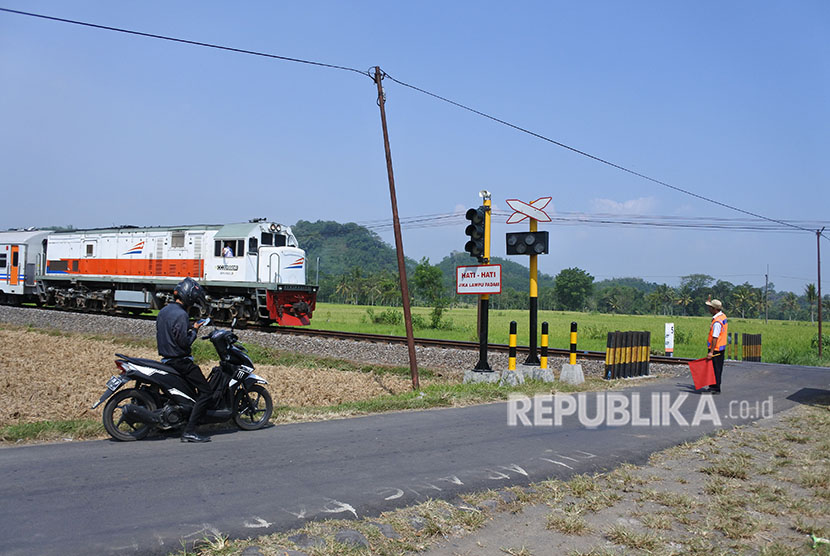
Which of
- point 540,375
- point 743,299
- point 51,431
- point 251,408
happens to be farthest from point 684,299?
point 51,431

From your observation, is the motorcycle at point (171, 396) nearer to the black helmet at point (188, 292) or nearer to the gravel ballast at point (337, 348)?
the black helmet at point (188, 292)

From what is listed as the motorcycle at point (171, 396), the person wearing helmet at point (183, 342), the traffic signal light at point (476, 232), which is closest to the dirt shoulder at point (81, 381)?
the motorcycle at point (171, 396)

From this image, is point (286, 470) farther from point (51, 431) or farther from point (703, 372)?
point (703, 372)

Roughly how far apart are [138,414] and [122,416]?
216mm

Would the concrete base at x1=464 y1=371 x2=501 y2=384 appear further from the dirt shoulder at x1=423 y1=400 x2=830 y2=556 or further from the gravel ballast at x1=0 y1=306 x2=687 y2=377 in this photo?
the dirt shoulder at x1=423 y1=400 x2=830 y2=556

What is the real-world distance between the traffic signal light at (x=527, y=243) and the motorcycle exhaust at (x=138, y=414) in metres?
8.57

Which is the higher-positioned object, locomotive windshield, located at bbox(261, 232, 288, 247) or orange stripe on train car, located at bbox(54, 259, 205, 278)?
locomotive windshield, located at bbox(261, 232, 288, 247)

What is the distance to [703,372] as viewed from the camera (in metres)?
11.8

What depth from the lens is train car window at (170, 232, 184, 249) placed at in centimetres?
2609

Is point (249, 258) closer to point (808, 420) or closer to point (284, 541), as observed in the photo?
point (808, 420)

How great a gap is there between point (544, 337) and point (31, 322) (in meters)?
22.0

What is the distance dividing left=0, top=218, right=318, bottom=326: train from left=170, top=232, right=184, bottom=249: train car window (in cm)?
4

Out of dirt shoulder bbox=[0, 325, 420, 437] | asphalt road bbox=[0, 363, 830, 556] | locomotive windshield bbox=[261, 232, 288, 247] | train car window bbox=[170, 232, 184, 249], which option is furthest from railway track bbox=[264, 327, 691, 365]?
asphalt road bbox=[0, 363, 830, 556]

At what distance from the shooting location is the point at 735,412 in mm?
10195
